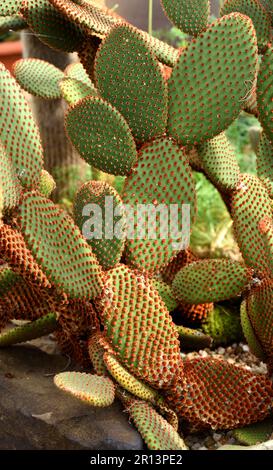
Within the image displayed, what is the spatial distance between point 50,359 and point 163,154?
0.70 meters

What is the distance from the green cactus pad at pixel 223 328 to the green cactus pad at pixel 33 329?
2.00 feet

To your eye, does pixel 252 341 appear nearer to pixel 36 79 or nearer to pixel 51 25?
pixel 51 25

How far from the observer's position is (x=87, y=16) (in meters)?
1.96

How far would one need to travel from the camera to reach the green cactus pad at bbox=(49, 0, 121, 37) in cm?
189

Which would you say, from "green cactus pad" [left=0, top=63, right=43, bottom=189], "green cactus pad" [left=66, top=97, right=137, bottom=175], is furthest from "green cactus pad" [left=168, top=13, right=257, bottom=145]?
"green cactus pad" [left=0, top=63, right=43, bottom=189]

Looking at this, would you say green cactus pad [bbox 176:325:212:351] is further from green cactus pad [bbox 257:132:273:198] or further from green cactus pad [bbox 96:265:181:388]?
green cactus pad [bbox 257:132:273:198]

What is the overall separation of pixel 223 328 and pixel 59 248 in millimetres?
904

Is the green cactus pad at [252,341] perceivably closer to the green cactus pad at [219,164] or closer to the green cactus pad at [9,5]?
the green cactus pad at [219,164]

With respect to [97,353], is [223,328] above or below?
below

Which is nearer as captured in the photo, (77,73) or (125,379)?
(125,379)

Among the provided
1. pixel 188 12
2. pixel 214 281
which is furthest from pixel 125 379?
pixel 188 12

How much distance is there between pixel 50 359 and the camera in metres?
2.02

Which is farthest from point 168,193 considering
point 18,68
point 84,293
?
point 18,68
